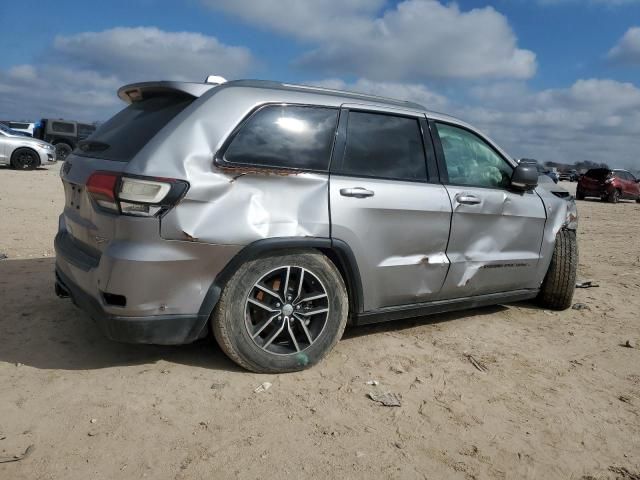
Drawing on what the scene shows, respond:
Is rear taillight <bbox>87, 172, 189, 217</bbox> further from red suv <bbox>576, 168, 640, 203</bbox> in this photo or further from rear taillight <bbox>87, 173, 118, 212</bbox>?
red suv <bbox>576, 168, 640, 203</bbox>

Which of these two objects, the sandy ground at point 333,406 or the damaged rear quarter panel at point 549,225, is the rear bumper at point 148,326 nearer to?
the sandy ground at point 333,406

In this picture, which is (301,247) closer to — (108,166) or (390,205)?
(390,205)

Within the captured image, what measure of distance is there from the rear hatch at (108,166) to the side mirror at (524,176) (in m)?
2.53

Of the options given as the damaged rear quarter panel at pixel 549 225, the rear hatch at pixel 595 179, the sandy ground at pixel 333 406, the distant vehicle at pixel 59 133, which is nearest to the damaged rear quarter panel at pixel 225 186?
the sandy ground at pixel 333 406

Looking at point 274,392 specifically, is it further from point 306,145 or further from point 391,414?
point 306,145

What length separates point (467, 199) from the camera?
12.5 ft

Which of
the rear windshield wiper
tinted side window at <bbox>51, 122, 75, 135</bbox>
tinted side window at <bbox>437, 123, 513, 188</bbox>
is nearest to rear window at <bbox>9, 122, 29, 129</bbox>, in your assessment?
tinted side window at <bbox>51, 122, 75, 135</bbox>

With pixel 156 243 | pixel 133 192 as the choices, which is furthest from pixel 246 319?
pixel 133 192

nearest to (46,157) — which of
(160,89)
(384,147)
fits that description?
(160,89)

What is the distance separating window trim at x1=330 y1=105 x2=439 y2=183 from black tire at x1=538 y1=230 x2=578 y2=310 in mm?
1657

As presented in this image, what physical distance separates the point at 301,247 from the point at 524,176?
2.04m

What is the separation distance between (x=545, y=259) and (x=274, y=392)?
2.79 meters

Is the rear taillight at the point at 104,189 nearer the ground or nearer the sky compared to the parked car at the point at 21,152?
nearer the sky

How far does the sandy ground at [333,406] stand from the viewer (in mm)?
2346
